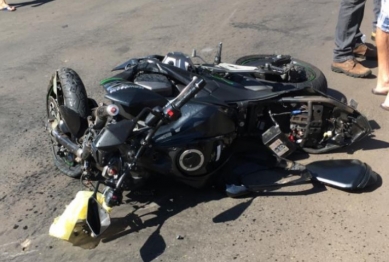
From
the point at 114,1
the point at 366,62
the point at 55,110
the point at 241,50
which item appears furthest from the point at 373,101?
the point at 114,1

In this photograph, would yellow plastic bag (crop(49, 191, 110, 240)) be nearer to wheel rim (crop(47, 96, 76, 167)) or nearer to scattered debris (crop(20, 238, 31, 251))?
scattered debris (crop(20, 238, 31, 251))

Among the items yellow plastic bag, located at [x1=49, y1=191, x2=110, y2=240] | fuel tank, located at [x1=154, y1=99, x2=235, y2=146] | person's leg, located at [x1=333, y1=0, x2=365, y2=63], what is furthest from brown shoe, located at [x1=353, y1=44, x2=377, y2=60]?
yellow plastic bag, located at [x1=49, y1=191, x2=110, y2=240]

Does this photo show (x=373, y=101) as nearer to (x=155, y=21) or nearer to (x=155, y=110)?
(x=155, y=110)

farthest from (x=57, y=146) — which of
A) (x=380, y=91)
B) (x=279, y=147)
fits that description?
(x=380, y=91)

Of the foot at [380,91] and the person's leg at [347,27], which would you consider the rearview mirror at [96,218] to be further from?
the person's leg at [347,27]

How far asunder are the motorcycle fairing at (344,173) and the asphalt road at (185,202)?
0.10m

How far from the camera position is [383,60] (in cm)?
531

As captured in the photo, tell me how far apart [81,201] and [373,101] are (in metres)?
3.29

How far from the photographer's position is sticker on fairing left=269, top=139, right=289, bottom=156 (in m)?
3.90

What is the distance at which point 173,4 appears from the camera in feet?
31.9

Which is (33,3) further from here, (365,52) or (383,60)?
(383,60)

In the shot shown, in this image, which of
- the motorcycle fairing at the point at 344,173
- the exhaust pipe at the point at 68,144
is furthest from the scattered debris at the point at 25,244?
the motorcycle fairing at the point at 344,173

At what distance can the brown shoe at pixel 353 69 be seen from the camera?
5883mm

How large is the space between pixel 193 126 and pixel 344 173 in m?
1.21
